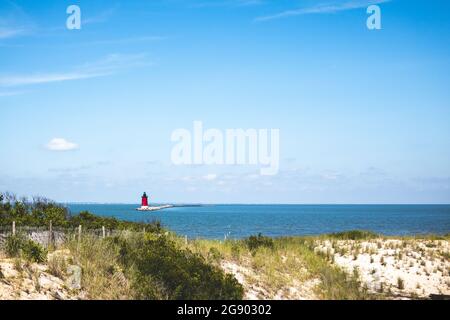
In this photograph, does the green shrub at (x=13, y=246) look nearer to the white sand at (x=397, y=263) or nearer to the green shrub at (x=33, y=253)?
the green shrub at (x=33, y=253)

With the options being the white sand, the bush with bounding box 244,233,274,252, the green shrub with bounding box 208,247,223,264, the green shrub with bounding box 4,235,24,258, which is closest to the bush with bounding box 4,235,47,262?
the green shrub with bounding box 4,235,24,258

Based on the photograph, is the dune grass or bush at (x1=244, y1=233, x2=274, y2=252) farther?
bush at (x1=244, y1=233, x2=274, y2=252)

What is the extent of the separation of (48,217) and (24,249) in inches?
412

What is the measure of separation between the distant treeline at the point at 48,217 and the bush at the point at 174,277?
9.71 meters

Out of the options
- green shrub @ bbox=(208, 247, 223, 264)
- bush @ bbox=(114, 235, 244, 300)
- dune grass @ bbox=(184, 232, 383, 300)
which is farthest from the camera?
green shrub @ bbox=(208, 247, 223, 264)

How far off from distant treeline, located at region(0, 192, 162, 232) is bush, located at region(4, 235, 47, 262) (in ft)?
24.0

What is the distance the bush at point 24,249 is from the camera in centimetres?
1777

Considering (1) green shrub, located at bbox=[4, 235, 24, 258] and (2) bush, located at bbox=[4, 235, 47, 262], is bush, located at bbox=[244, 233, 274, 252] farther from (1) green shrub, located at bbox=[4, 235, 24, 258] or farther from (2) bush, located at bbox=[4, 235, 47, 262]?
(1) green shrub, located at bbox=[4, 235, 24, 258]

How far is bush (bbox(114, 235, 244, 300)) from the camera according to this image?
17156mm

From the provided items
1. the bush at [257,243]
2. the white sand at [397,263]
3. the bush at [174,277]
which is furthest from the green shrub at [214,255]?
the white sand at [397,263]
